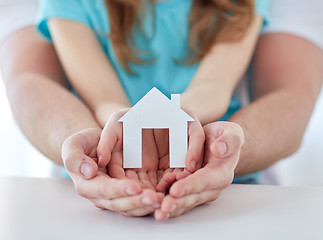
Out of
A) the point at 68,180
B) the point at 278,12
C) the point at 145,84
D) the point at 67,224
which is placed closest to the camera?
the point at 67,224

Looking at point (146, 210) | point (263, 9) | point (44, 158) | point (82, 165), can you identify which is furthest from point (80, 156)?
point (44, 158)

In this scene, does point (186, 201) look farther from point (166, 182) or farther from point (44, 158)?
point (44, 158)

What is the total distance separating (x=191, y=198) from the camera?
1.86 feet

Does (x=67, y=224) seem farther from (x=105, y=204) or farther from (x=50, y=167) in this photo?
(x=50, y=167)

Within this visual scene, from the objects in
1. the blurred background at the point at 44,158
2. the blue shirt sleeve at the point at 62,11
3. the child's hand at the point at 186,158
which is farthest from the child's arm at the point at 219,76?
the blurred background at the point at 44,158

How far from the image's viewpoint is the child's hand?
0.59m

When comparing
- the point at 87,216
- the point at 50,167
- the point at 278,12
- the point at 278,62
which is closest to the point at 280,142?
the point at 278,62

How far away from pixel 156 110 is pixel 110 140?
0.08 metres

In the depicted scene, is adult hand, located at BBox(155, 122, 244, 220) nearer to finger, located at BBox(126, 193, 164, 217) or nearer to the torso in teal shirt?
finger, located at BBox(126, 193, 164, 217)

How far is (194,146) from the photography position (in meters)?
0.63

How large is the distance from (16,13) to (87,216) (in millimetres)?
974

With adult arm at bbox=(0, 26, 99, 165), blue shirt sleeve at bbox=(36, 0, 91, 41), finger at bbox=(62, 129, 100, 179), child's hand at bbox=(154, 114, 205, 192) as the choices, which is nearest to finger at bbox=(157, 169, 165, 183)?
child's hand at bbox=(154, 114, 205, 192)

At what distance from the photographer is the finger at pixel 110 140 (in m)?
0.60

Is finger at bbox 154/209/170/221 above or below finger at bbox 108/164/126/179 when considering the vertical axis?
above
